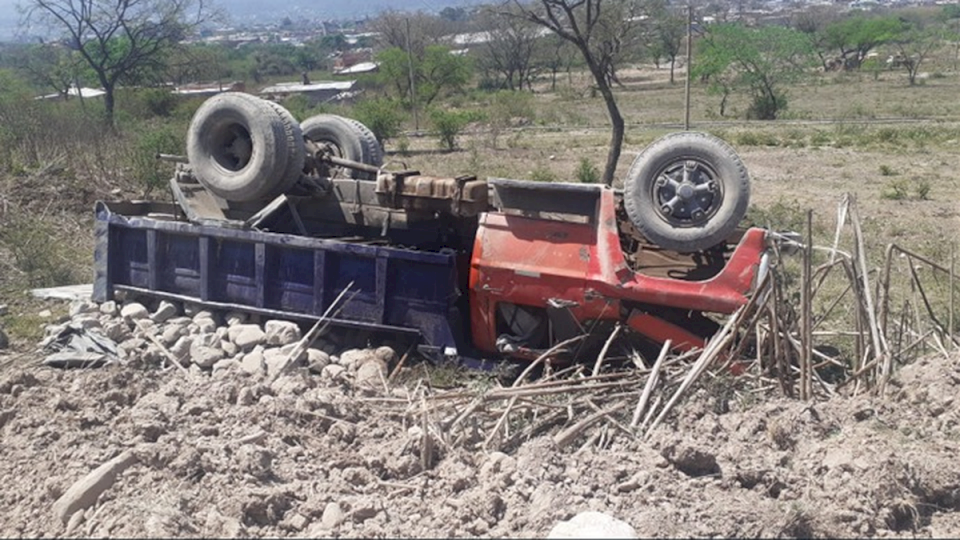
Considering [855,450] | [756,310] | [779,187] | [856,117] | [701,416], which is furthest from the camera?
[856,117]

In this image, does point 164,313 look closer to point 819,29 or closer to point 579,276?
point 579,276

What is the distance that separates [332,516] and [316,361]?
8.32 ft

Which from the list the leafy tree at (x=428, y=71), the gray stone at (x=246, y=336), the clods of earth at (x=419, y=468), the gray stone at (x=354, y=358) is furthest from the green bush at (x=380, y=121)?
the clods of earth at (x=419, y=468)

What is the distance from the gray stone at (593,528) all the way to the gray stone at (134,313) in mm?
4592

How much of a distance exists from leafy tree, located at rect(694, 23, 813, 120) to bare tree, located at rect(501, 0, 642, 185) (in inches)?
533

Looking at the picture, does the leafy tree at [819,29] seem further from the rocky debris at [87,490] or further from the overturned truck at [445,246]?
the rocky debris at [87,490]

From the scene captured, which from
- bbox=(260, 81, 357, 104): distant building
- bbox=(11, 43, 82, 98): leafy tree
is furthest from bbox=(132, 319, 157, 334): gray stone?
bbox=(260, 81, 357, 104): distant building

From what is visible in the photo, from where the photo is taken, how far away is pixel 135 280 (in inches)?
302

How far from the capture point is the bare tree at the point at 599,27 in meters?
14.0

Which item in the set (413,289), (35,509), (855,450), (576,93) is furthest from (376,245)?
(576,93)

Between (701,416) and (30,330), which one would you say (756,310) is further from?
(30,330)

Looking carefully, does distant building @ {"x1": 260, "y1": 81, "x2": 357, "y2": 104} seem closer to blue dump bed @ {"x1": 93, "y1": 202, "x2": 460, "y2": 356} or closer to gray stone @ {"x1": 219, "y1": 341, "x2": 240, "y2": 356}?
blue dump bed @ {"x1": 93, "y1": 202, "x2": 460, "y2": 356}

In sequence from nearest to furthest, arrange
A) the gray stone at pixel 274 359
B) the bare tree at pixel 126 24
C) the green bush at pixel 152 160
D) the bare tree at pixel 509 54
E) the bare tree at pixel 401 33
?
the gray stone at pixel 274 359 → the green bush at pixel 152 160 → the bare tree at pixel 126 24 → the bare tree at pixel 401 33 → the bare tree at pixel 509 54

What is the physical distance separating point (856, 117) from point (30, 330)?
29.7 m
